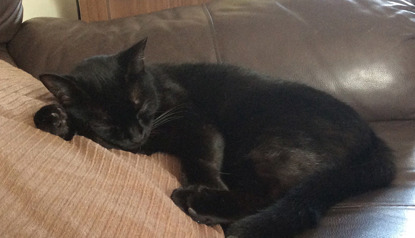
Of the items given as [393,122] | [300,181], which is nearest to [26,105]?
[300,181]

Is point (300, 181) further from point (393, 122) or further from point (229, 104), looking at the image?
point (393, 122)

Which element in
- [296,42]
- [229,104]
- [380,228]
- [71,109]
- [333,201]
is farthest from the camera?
[296,42]

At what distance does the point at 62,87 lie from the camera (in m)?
1.00

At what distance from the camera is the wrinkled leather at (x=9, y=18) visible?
145 cm

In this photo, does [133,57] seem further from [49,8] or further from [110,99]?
[49,8]

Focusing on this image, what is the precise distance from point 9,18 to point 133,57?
71cm

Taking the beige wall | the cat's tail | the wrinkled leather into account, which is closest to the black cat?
the cat's tail

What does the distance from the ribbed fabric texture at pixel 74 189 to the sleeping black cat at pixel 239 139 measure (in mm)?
81

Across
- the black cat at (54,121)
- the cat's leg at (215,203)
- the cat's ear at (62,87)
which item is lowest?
the cat's leg at (215,203)

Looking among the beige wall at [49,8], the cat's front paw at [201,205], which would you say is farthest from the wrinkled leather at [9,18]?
the cat's front paw at [201,205]

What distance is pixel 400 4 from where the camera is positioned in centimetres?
158

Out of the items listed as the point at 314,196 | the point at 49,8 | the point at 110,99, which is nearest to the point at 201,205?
the point at 314,196

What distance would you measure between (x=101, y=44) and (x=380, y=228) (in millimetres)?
1109

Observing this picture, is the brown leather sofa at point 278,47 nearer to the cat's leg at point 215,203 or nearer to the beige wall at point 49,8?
the cat's leg at point 215,203
